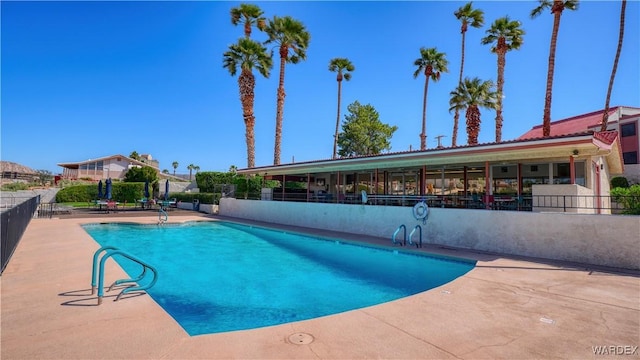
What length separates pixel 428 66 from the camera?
32469 millimetres

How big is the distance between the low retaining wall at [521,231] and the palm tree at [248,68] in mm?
15865

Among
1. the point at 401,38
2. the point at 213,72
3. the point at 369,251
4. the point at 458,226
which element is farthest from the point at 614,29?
the point at 213,72

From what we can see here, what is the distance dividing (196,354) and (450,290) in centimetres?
490

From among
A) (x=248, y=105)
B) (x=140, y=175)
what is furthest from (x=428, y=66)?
(x=140, y=175)

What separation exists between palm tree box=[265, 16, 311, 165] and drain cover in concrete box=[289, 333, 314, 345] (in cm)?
2553

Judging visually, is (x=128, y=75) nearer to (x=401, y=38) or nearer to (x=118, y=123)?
(x=118, y=123)

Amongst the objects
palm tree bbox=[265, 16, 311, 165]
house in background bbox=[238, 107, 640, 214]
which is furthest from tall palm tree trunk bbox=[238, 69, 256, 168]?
house in background bbox=[238, 107, 640, 214]

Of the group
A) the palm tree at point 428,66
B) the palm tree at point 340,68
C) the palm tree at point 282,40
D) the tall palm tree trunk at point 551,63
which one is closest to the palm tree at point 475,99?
the tall palm tree trunk at point 551,63

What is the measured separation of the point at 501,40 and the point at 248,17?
2291 cm

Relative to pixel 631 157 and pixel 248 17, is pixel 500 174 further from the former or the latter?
pixel 248 17

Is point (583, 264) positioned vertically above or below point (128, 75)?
below

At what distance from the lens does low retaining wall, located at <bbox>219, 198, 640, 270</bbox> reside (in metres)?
9.03

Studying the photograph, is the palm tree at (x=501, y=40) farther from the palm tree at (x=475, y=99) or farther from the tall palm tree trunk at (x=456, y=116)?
the tall palm tree trunk at (x=456, y=116)

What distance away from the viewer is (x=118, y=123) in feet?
115
